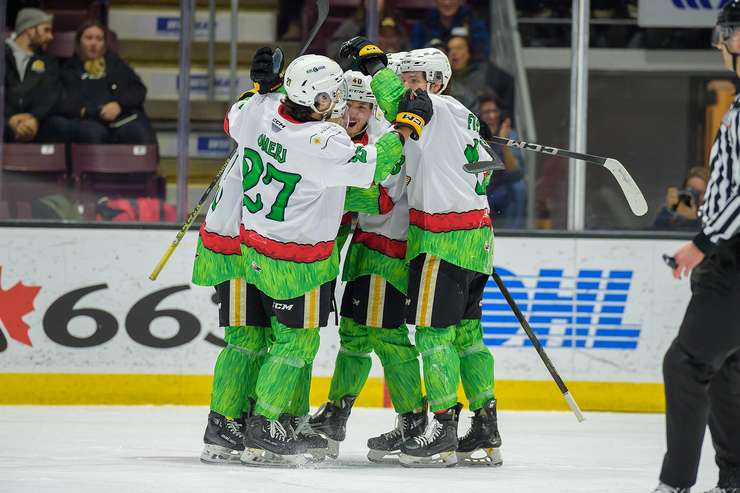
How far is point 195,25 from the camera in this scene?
676cm

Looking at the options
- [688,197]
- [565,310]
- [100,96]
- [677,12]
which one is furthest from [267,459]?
[677,12]

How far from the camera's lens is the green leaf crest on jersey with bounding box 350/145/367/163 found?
4289 mm

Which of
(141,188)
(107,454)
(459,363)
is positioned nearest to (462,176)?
(459,363)

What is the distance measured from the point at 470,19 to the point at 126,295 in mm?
2154

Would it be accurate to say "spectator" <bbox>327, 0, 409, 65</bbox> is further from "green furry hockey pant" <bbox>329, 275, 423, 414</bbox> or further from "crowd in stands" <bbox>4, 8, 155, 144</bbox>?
"green furry hockey pant" <bbox>329, 275, 423, 414</bbox>

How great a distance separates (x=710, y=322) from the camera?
3.37m

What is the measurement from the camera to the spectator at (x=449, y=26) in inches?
266

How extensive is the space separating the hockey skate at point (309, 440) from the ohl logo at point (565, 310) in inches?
72.1

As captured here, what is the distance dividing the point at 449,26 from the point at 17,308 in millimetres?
2468

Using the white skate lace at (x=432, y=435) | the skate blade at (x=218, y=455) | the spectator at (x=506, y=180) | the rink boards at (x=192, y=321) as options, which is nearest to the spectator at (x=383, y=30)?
the spectator at (x=506, y=180)

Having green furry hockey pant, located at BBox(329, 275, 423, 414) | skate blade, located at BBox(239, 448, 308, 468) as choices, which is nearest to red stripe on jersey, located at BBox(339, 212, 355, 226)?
green furry hockey pant, located at BBox(329, 275, 423, 414)

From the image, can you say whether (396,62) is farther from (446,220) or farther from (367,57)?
(446,220)

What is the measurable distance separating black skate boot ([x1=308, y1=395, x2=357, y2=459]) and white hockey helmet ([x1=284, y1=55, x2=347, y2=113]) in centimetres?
111

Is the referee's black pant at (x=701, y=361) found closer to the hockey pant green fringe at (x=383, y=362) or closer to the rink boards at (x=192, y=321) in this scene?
the hockey pant green fringe at (x=383, y=362)
